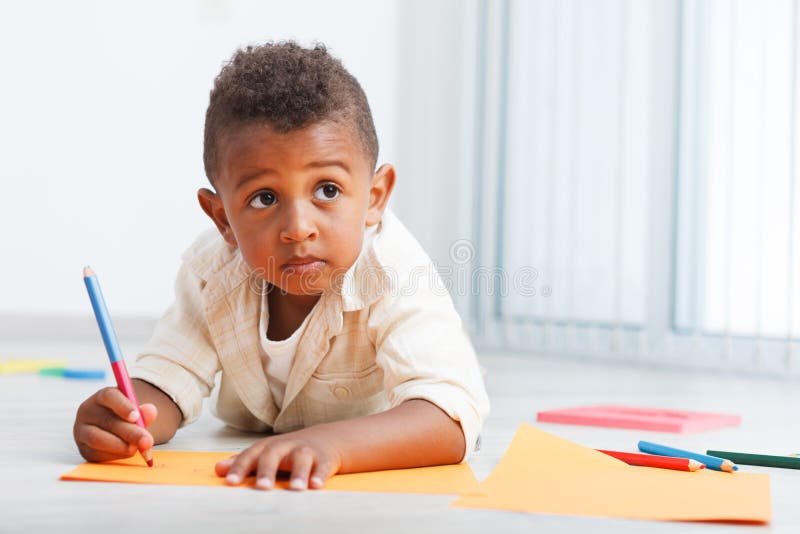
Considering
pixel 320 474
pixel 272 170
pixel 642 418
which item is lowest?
pixel 642 418

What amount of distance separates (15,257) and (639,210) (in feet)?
5.56

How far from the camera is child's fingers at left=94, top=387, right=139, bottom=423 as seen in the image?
86cm

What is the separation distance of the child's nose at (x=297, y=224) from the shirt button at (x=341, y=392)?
0.22m

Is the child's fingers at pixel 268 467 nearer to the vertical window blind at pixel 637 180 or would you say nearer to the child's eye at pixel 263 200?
the child's eye at pixel 263 200

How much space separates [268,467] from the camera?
79cm

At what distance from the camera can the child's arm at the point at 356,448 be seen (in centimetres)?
79

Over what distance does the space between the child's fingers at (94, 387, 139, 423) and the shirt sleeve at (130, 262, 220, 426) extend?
17cm

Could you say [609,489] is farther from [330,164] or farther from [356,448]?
[330,164]

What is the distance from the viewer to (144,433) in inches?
33.8

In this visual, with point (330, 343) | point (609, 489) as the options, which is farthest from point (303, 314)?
point (609, 489)

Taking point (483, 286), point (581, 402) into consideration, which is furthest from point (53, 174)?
point (581, 402)

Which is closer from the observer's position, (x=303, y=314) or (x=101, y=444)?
(x=101, y=444)

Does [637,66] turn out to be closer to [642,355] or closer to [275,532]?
[642,355]

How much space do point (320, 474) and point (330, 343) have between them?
27cm
